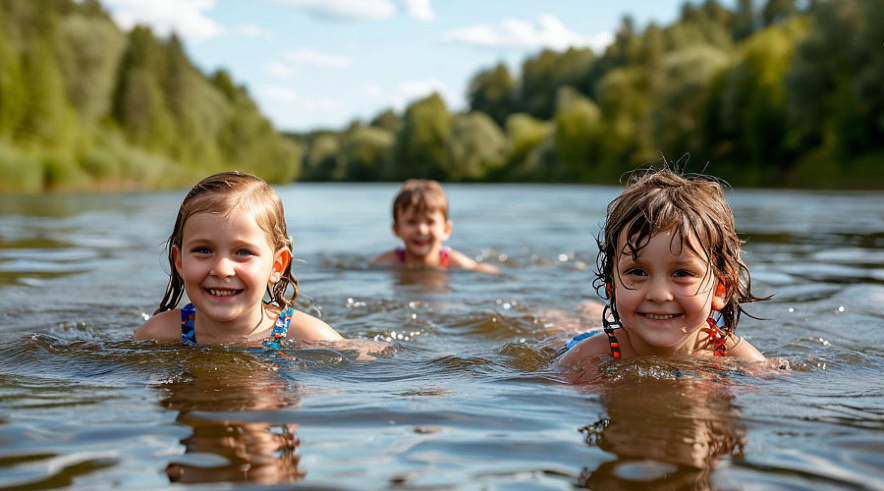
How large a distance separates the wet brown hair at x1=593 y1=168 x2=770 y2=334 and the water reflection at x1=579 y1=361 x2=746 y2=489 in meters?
0.46

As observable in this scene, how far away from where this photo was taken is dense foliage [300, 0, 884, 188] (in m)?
40.0

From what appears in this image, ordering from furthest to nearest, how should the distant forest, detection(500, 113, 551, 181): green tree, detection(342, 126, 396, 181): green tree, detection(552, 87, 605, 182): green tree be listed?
detection(342, 126, 396, 181): green tree
detection(500, 113, 551, 181): green tree
detection(552, 87, 605, 182): green tree
the distant forest

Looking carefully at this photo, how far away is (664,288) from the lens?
367 cm

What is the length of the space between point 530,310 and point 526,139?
301ft

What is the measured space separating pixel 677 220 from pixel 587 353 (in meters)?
0.85

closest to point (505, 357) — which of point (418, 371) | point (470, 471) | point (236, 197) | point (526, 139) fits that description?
point (418, 371)

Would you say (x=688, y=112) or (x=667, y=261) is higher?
(x=688, y=112)

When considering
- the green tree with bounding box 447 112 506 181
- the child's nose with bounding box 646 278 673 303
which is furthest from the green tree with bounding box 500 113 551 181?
the child's nose with bounding box 646 278 673 303

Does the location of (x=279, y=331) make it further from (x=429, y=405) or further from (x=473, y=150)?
(x=473, y=150)

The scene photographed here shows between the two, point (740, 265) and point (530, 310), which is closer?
point (740, 265)

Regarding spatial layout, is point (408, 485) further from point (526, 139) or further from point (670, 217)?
point (526, 139)

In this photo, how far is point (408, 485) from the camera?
7.56ft

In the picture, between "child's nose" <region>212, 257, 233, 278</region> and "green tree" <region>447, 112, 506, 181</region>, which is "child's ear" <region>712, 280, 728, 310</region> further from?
"green tree" <region>447, 112, 506, 181</region>

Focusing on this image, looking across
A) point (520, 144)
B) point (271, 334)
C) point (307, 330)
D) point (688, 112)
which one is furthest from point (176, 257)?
point (520, 144)
